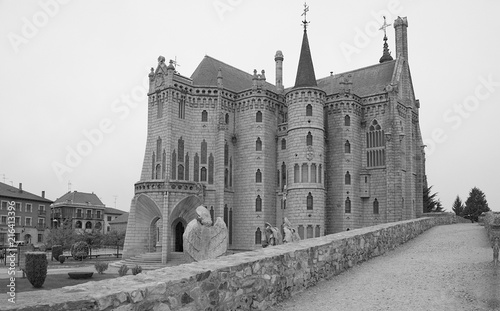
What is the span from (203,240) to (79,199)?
78.2m

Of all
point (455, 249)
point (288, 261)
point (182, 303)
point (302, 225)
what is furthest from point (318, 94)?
point (182, 303)

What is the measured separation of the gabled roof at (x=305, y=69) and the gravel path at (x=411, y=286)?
Result: 100ft

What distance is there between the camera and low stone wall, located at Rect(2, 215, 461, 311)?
479cm

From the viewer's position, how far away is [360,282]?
9.74m

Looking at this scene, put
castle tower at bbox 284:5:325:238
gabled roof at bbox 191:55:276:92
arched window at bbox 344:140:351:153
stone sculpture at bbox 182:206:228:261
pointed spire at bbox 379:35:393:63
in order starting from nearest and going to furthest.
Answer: stone sculpture at bbox 182:206:228:261
castle tower at bbox 284:5:325:238
arched window at bbox 344:140:351:153
gabled roof at bbox 191:55:276:92
pointed spire at bbox 379:35:393:63

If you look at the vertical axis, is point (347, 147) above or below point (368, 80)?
below

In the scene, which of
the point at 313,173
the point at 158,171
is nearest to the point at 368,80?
the point at 313,173

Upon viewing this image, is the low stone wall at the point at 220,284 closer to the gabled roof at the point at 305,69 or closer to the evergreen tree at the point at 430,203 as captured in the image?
the gabled roof at the point at 305,69

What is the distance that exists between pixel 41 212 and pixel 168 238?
42.5 meters

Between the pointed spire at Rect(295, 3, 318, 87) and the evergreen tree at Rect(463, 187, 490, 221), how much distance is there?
36.6 m

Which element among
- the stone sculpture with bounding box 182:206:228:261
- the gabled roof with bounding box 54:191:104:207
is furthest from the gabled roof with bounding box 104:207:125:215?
the stone sculpture with bounding box 182:206:228:261

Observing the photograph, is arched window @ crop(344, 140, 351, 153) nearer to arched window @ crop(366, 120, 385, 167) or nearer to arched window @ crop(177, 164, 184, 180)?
arched window @ crop(366, 120, 385, 167)

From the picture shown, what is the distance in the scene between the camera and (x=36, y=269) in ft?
75.9

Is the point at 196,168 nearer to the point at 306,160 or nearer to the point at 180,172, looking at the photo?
the point at 180,172
